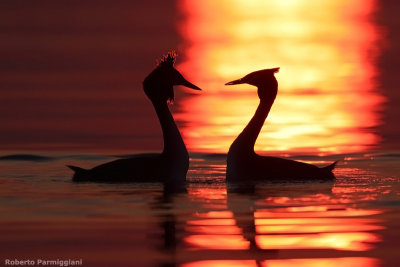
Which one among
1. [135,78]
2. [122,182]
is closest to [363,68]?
[135,78]

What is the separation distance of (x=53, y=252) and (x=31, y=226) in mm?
1653

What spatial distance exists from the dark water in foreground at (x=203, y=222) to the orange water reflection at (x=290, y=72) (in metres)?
4.57

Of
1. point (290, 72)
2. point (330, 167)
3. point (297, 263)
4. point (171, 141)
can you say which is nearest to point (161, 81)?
point (171, 141)

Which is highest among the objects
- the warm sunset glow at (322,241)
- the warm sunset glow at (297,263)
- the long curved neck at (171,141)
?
the long curved neck at (171,141)

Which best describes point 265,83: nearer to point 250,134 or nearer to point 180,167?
point 250,134

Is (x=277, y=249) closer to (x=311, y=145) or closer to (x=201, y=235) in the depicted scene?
(x=201, y=235)

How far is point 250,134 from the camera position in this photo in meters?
20.9

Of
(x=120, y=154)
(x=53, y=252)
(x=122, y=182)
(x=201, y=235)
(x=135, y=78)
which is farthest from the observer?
(x=135, y=78)

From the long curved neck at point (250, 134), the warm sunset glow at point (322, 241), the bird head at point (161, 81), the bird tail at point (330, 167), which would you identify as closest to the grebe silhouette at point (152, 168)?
the bird head at point (161, 81)

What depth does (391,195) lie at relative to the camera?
18625mm

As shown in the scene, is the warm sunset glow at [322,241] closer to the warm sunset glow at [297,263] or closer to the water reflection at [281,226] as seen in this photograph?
the water reflection at [281,226]

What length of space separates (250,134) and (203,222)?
470 cm

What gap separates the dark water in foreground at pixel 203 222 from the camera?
46.9 ft

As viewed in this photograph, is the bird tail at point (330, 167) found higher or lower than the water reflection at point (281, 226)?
higher
